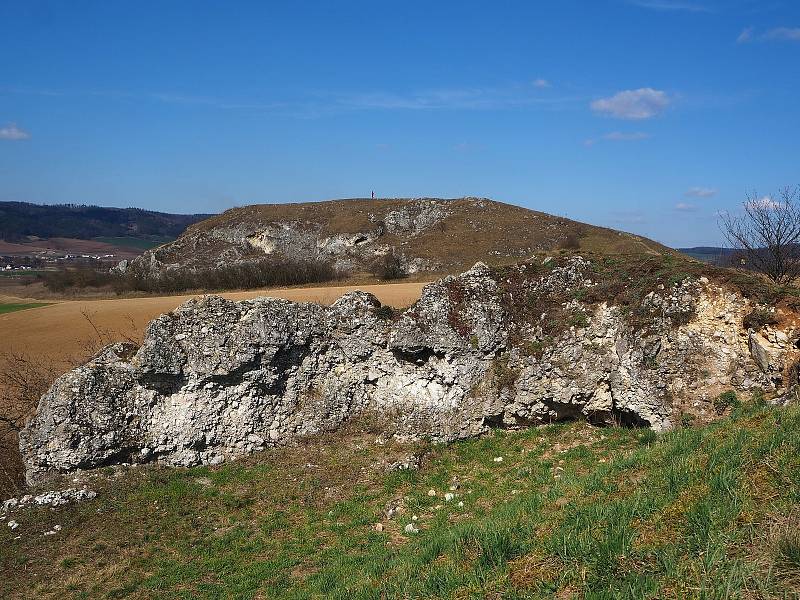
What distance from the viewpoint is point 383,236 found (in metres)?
82.6

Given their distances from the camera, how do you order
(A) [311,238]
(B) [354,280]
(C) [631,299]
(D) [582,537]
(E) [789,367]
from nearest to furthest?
(D) [582,537]
(E) [789,367]
(C) [631,299]
(B) [354,280]
(A) [311,238]

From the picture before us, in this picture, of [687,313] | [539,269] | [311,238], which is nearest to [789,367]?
[687,313]

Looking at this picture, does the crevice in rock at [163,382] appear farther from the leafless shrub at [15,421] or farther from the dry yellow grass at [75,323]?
the dry yellow grass at [75,323]

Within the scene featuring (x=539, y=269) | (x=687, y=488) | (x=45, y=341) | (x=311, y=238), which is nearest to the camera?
(x=687, y=488)

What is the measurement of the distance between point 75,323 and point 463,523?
39697mm

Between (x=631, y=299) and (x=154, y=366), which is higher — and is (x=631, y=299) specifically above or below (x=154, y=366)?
above

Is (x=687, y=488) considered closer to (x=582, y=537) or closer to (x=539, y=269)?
(x=582, y=537)

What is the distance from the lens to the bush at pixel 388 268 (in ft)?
215

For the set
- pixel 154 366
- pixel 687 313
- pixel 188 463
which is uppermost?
pixel 687 313

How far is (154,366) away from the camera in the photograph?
14.8 meters

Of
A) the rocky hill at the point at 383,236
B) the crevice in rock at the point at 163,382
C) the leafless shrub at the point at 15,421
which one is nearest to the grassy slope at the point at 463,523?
the crevice in rock at the point at 163,382

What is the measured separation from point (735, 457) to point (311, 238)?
80.6 meters

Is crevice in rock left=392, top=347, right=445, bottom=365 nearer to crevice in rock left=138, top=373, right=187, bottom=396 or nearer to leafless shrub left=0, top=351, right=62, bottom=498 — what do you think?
crevice in rock left=138, top=373, right=187, bottom=396

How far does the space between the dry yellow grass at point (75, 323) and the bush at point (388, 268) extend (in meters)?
14.8
